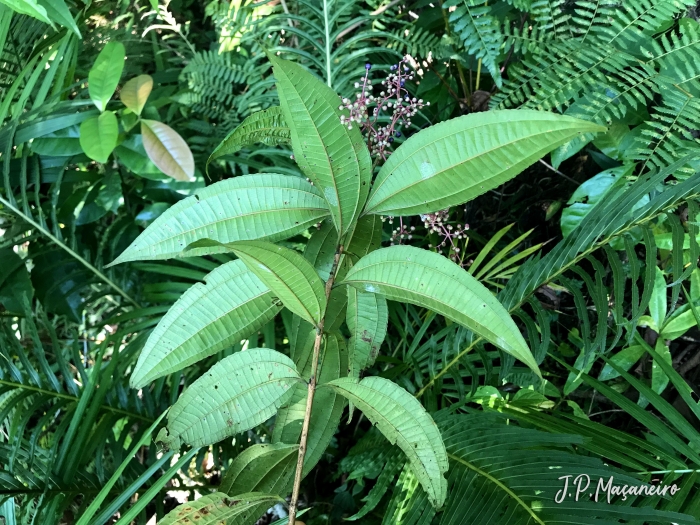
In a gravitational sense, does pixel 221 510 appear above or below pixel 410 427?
below

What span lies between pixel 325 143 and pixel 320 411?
0.32 meters

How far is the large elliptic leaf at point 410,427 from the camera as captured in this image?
43 cm

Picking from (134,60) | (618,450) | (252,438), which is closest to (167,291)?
(252,438)

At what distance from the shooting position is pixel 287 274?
376mm

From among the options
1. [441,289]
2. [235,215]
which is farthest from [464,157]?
[235,215]

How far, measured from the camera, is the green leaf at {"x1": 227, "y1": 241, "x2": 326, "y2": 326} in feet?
1.15

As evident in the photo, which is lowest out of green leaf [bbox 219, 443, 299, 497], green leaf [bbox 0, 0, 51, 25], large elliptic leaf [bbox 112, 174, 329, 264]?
green leaf [bbox 219, 443, 299, 497]

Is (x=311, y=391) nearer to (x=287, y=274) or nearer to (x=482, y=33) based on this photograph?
(x=287, y=274)

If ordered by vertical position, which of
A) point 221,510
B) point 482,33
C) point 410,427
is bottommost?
point 221,510

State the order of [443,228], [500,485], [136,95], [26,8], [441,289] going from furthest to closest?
[136,95] → [443,228] → [500,485] → [26,8] → [441,289]

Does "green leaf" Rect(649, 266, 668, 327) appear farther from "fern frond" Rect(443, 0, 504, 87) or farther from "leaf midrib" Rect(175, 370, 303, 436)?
"leaf midrib" Rect(175, 370, 303, 436)

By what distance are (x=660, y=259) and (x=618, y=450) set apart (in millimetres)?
437

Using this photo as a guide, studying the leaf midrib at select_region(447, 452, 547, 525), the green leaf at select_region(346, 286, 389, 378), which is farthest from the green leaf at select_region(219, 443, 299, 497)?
the leaf midrib at select_region(447, 452, 547, 525)

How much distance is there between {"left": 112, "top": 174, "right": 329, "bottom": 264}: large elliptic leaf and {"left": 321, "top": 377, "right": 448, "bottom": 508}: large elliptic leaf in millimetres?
175
